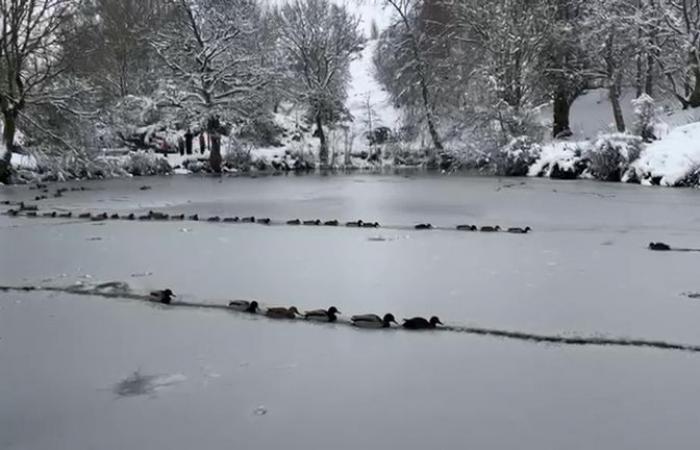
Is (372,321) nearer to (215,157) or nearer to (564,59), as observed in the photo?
A: (564,59)

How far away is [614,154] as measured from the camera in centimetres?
1948

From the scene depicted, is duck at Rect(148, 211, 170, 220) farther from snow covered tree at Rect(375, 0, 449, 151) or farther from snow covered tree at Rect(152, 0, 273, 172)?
snow covered tree at Rect(375, 0, 449, 151)

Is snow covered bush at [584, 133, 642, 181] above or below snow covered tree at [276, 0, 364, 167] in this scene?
below

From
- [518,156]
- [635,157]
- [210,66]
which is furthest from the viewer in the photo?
[210,66]

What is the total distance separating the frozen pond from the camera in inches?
109

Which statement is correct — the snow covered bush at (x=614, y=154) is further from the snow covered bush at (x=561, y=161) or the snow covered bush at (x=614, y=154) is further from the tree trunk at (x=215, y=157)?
the tree trunk at (x=215, y=157)

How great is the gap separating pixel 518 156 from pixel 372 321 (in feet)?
65.4

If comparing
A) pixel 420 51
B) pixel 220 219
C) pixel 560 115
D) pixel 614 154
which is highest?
pixel 420 51

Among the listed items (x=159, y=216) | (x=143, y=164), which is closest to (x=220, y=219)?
(x=159, y=216)

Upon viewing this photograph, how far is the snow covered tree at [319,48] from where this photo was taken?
120 ft

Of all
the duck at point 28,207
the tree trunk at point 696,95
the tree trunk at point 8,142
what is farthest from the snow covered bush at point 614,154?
the tree trunk at point 8,142

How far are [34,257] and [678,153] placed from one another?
15.8 metres

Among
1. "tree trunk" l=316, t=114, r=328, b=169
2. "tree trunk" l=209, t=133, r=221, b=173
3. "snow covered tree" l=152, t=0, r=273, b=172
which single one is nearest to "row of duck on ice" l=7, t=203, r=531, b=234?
"snow covered tree" l=152, t=0, r=273, b=172

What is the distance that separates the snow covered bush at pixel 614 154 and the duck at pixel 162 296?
54.6ft
